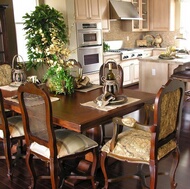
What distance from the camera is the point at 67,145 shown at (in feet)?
7.26

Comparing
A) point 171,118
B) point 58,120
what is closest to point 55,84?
point 58,120

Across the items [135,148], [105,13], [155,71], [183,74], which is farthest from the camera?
[105,13]

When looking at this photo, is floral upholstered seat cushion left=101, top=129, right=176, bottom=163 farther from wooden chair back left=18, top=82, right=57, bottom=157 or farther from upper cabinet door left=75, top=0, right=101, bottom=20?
upper cabinet door left=75, top=0, right=101, bottom=20

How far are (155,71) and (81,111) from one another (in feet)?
11.2

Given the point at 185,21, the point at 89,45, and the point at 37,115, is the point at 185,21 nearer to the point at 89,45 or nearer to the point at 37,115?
the point at 89,45

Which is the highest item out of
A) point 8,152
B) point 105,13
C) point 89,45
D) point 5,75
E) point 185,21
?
point 105,13

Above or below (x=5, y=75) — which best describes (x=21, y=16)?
above

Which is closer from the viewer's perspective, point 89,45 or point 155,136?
point 155,136

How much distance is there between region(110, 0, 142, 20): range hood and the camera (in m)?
6.34

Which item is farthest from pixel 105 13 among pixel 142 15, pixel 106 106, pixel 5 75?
pixel 106 106

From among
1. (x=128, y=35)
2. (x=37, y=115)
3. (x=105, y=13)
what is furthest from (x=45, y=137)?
(x=128, y=35)

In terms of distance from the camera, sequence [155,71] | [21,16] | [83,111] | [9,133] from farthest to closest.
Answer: [21,16]
[155,71]
[9,133]
[83,111]

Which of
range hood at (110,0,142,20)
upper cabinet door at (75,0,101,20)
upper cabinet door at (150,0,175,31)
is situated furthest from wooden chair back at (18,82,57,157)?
upper cabinet door at (150,0,175,31)

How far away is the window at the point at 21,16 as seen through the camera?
5347 mm
